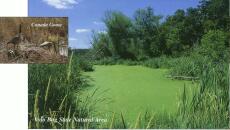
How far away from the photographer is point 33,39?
19.7 feet

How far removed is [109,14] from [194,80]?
3.51ft

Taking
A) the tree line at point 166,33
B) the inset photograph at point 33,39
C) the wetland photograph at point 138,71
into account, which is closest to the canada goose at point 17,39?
the inset photograph at point 33,39

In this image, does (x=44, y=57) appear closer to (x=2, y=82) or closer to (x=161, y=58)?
(x=2, y=82)

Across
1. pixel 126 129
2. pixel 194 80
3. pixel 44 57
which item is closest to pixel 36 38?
pixel 44 57

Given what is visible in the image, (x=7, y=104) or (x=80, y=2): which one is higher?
(x=80, y=2)

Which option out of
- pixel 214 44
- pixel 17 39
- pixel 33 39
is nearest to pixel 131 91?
pixel 214 44

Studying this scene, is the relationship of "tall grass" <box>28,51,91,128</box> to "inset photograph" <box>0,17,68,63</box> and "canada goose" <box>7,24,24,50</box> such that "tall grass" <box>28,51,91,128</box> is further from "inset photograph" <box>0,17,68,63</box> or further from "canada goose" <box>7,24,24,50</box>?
"canada goose" <box>7,24,24,50</box>

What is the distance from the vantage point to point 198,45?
20.1 ft

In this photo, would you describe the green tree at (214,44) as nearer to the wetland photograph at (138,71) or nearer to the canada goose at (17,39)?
the wetland photograph at (138,71)

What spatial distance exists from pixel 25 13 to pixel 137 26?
113 centimetres

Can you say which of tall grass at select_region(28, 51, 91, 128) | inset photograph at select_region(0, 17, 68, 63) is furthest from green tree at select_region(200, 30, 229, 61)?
inset photograph at select_region(0, 17, 68, 63)

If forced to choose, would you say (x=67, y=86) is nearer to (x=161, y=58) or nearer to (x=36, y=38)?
(x=36, y=38)

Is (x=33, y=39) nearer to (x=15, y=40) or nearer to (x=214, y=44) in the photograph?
(x=15, y=40)

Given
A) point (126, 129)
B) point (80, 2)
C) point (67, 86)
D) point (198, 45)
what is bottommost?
point (126, 129)
